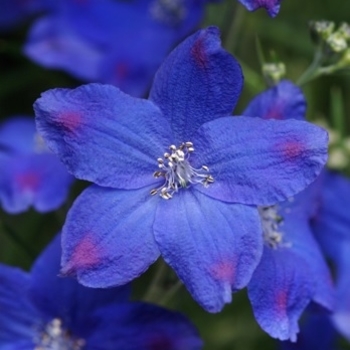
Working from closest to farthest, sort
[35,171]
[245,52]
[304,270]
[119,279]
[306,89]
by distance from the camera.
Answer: [119,279] < [304,270] < [35,171] < [306,89] < [245,52]

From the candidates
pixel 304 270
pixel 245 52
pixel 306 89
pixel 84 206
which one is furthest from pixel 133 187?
pixel 245 52

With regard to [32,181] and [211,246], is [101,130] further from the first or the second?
[32,181]

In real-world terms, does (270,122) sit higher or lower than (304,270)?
higher

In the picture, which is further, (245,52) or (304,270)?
(245,52)

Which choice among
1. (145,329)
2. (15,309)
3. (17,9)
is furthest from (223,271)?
(17,9)

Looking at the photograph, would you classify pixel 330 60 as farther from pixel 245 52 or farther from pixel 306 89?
pixel 245 52

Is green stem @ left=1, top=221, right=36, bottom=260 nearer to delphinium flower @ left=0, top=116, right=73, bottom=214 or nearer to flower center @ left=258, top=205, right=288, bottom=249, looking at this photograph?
delphinium flower @ left=0, top=116, right=73, bottom=214

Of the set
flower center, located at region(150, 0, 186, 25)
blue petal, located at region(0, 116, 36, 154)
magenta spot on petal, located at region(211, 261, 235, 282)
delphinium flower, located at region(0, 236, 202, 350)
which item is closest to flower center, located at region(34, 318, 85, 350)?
delphinium flower, located at region(0, 236, 202, 350)
